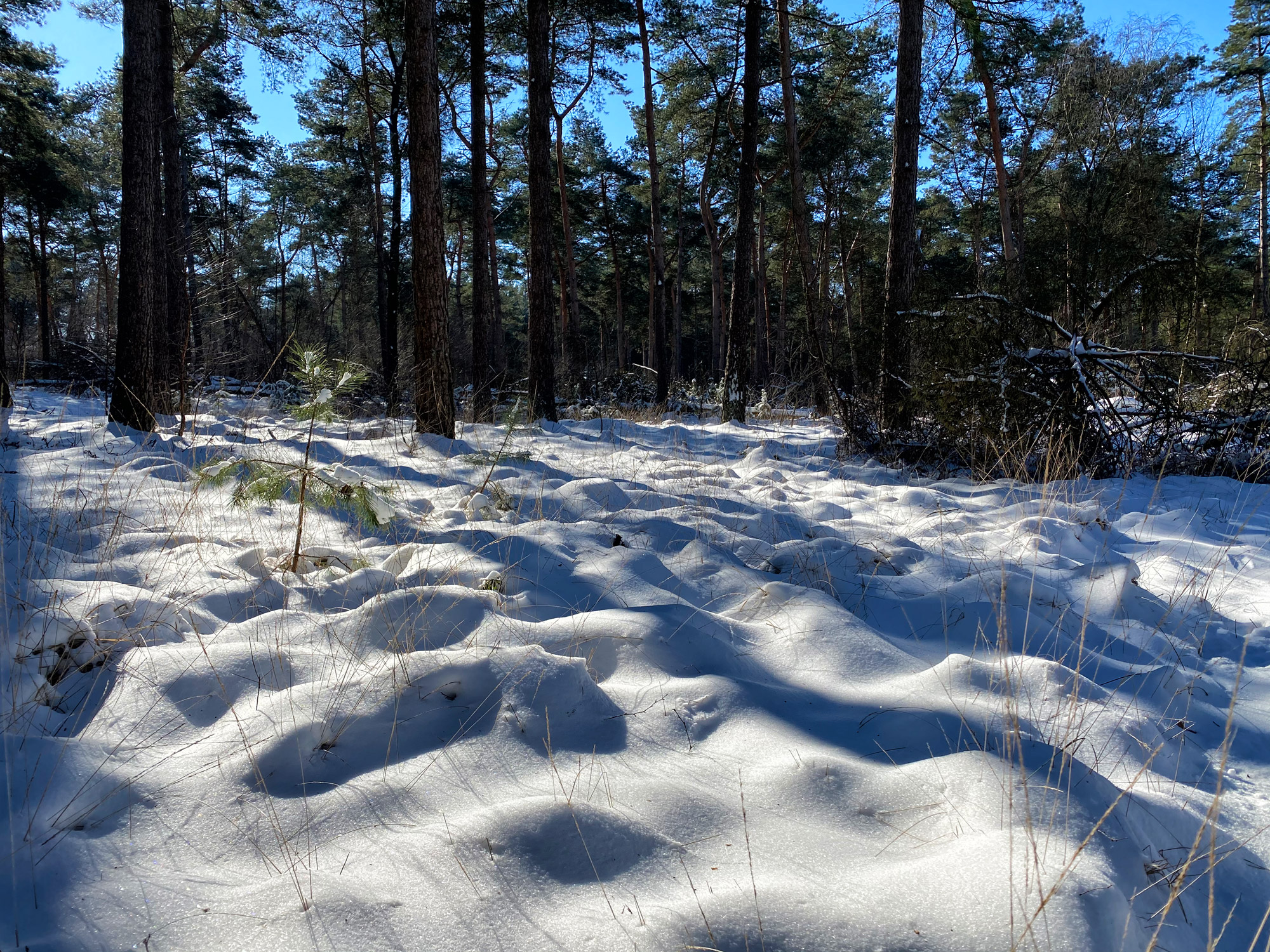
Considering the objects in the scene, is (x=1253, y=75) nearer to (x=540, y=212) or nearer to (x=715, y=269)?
(x=715, y=269)

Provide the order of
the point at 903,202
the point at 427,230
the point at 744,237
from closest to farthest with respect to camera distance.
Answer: the point at 427,230
the point at 903,202
the point at 744,237

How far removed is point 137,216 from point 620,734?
7.24 m

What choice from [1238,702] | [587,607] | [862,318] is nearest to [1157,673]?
[1238,702]

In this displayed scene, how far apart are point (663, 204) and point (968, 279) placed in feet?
64.1

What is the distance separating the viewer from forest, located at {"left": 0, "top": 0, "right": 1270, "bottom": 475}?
5566 mm

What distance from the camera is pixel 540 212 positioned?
Result: 8.87 meters

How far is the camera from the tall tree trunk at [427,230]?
5844 millimetres

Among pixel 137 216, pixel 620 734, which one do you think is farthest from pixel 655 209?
pixel 620 734

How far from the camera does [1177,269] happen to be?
19.7ft

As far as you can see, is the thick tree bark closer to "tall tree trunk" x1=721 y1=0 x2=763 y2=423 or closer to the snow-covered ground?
"tall tree trunk" x1=721 y1=0 x2=763 y2=423

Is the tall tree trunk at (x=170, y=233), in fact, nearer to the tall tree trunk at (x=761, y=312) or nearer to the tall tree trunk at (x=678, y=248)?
the tall tree trunk at (x=761, y=312)

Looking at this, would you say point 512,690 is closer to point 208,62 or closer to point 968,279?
point 968,279

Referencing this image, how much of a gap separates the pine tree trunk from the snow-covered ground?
10.6 ft

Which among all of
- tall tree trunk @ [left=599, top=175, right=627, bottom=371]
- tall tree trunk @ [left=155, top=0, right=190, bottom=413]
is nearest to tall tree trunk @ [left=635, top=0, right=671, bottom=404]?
tall tree trunk @ [left=155, top=0, right=190, bottom=413]
